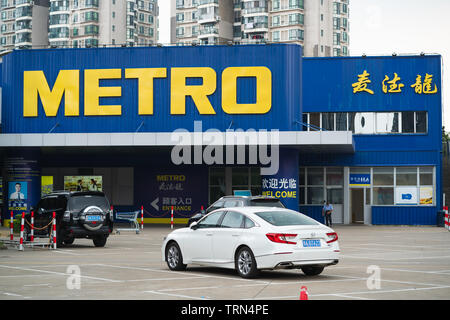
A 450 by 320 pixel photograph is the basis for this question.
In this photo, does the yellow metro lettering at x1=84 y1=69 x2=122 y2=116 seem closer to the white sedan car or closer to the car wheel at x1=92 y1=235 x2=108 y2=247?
the car wheel at x1=92 y1=235 x2=108 y2=247

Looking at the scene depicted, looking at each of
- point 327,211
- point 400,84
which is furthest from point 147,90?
point 400,84

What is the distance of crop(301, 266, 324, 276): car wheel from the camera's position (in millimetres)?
16250

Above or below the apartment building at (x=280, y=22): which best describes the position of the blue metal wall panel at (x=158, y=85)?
below

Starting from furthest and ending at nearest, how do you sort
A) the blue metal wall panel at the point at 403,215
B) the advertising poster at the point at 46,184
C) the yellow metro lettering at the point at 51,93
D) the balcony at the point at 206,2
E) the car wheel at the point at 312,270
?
the balcony at the point at 206,2, the advertising poster at the point at 46,184, the blue metal wall panel at the point at 403,215, the yellow metro lettering at the point at 51,93, the car wheel at the point at 312,270

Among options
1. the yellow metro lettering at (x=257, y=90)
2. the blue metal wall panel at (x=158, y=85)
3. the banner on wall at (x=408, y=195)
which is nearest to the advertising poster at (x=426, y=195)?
the banner on wall at (x=408, y=195)

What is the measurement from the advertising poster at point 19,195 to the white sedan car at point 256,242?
2701cm

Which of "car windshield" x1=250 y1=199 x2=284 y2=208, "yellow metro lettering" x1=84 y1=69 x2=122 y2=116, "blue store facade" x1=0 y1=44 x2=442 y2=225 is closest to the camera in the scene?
"car windshield" x1=250 y1=199 x2=284 y2=208

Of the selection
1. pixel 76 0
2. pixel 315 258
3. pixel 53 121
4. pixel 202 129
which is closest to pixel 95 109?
pixel 53 121

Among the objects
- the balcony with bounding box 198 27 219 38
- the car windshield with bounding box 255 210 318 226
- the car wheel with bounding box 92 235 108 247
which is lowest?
the car wheel with bounding box 92 235 108 247

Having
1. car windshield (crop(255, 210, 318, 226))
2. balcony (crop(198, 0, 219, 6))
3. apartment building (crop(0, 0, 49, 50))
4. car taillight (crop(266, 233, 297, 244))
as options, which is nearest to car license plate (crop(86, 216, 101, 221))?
car windshield (crop(255, 210, 318, 226))

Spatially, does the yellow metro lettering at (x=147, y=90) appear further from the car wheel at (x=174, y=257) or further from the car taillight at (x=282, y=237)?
the car taillight at (x=282, y=237)

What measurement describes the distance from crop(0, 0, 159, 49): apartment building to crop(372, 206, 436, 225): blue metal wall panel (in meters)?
81.3

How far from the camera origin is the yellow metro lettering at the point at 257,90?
138 ft
